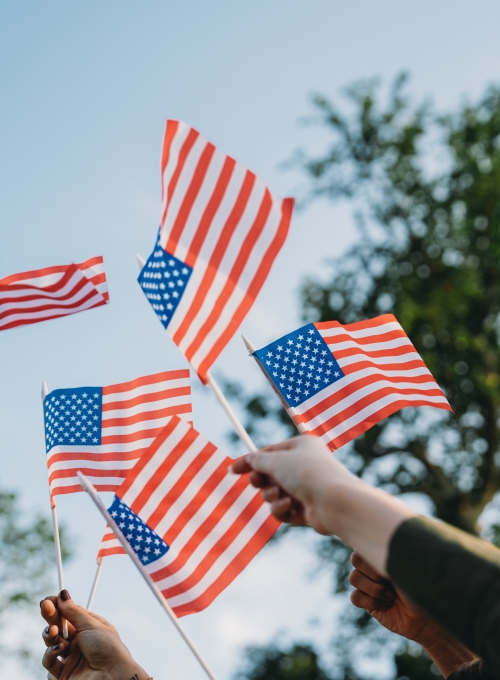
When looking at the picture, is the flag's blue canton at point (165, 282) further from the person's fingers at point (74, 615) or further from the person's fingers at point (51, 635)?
the person's fingers at point (51, 635)

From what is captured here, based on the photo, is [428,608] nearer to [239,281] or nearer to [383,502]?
[383,502]

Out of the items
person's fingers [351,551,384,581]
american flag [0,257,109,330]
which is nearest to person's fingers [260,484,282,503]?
person's fingers [351,551,384,581]

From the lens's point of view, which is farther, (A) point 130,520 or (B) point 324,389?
(B) point 324,389

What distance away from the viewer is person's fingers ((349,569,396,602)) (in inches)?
94.9

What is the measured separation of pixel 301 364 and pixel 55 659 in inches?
86.2

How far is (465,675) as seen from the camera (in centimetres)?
176

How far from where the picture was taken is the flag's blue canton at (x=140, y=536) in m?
3.76

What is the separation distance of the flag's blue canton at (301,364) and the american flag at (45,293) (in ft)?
4.97

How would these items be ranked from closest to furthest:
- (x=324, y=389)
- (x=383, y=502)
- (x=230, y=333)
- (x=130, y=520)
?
(x=383, y=502) < (x=230, y=333) < (x=130, y=520) < (x=324, y=389)

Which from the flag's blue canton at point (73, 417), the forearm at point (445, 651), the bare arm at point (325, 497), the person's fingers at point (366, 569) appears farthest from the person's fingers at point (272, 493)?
the flag's blue canton at point (73, 417)

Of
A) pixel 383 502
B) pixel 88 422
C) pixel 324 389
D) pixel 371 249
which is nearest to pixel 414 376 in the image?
pixel 324 389

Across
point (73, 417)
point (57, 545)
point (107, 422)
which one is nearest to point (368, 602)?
point (57, 545)

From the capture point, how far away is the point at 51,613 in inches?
130

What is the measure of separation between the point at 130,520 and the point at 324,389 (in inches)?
58.6
